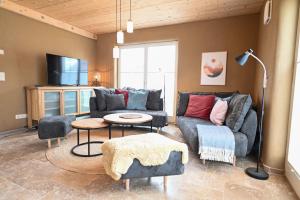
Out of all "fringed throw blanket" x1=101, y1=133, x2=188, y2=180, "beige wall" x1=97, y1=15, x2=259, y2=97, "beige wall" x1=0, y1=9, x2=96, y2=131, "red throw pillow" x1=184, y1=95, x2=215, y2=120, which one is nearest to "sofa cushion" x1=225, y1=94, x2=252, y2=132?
"red throw pillow" x1=184, y1=95, x2=215, y2=120

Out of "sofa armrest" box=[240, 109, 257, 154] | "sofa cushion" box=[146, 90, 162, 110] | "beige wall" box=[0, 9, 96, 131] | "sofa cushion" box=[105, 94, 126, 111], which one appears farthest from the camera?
"sofa cushion" box=[146, 90, 162, 110]

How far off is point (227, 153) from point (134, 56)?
3791 millimetres

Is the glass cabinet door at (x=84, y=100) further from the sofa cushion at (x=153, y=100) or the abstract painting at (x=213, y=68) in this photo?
the abstract painting at (x=213, y=68)

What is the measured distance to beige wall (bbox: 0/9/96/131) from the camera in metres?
3.39

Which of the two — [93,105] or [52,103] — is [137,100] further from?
[52,103]

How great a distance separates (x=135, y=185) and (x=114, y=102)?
2.35 meters

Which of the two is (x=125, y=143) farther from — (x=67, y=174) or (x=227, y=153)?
(x=227, y=153)

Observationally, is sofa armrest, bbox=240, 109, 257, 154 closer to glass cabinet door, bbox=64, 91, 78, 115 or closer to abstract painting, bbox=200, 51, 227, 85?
abstract painting, bbox=200, 51, 227, 85

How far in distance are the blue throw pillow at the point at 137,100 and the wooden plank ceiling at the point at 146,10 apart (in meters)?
1.73

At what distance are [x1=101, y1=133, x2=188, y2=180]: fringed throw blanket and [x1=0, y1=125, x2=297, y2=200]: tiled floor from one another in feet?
0.93

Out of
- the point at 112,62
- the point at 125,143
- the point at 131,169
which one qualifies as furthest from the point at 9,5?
the point at 131,169

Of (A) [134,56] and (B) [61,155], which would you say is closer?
(B) [61,155]

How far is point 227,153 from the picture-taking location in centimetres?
218

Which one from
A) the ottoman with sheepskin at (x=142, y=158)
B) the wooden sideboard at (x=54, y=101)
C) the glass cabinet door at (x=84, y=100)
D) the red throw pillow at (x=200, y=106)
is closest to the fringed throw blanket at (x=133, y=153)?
the ottoman with sheepskin at (x=142, y=158)
